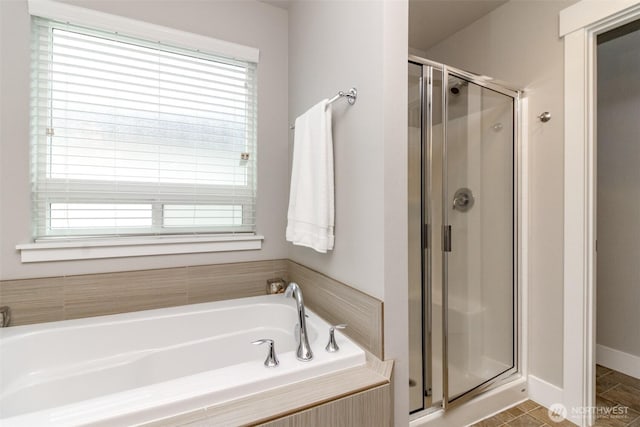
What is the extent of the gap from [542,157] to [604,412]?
1509mm

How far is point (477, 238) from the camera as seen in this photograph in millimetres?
1842

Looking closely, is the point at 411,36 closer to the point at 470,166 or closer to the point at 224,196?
the point at 470,166

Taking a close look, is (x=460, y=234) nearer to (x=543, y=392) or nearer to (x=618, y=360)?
(x=543, y=392)

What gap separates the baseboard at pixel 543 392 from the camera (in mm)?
1747

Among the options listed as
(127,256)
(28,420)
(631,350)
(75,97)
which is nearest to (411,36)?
(75,97)

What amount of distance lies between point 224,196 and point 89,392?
3.84ft

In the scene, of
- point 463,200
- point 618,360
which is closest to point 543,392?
point 618,360

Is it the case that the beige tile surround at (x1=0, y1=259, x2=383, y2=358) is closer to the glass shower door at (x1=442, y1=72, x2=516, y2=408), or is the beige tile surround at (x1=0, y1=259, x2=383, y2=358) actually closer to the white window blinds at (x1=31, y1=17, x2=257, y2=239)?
the white window blinds at (x1=31, y1=17, x2=257, y2=239)

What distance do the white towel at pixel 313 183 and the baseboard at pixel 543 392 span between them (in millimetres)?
1595

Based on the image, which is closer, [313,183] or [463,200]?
[313,183]

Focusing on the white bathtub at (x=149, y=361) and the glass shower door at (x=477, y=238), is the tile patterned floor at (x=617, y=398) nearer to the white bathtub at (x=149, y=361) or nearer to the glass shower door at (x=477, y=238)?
the glass shower door at (x=477, y=238)

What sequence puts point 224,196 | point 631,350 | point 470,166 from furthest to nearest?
point 631,350
point 224,196
point 470,166

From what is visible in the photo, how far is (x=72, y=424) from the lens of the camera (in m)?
0.81

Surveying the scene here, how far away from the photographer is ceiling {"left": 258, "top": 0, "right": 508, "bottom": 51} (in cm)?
205
